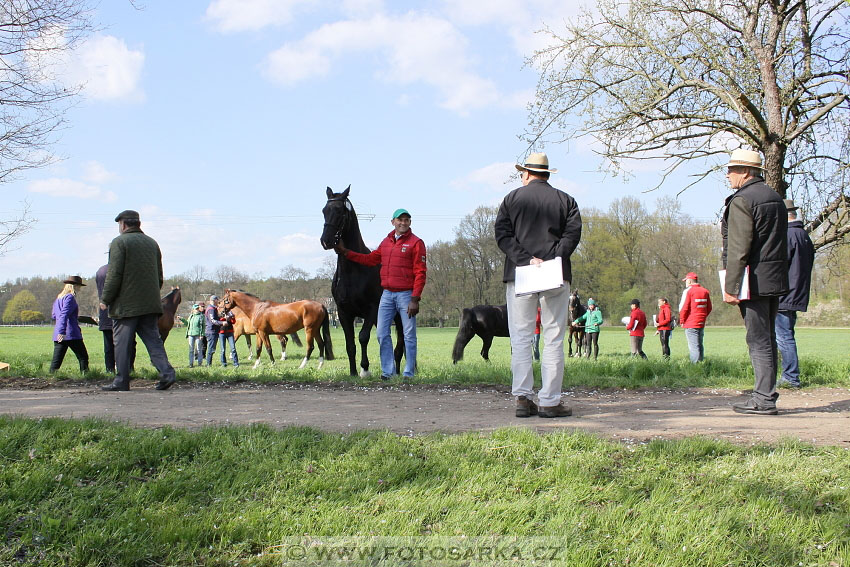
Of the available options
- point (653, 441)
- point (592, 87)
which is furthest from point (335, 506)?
point (592, 87)

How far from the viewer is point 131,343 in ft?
28.4

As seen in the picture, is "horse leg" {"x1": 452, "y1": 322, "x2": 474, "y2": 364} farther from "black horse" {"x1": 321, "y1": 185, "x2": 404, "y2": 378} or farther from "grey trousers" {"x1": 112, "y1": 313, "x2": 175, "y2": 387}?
"grey trousers" {"x1": 112, "y1": 313, "x2": 175, "y2": 387}

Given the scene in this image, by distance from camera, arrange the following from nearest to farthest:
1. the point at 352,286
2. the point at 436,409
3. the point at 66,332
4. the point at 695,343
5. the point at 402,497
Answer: the point at 402,497 → the point at 436,409 → the point at 352,286 → the point at 66,332 → the point at 695,343

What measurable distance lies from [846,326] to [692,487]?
78451mm

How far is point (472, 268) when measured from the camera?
7700 centimetres

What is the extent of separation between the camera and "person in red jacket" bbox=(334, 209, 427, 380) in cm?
959

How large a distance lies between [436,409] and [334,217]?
4260 mm

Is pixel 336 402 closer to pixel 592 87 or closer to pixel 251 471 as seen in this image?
pixel 251 471

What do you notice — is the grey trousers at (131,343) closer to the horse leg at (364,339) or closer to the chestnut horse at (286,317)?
the horse leg at (364,339)

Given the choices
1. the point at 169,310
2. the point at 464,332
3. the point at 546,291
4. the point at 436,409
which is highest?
the point at 169,310

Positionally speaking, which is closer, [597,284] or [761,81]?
[761,81]

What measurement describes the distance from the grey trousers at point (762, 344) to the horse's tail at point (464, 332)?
11056 mm

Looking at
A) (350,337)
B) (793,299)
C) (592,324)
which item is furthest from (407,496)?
(592,324)

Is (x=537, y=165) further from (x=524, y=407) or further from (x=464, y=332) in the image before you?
(x=464, y=332)
